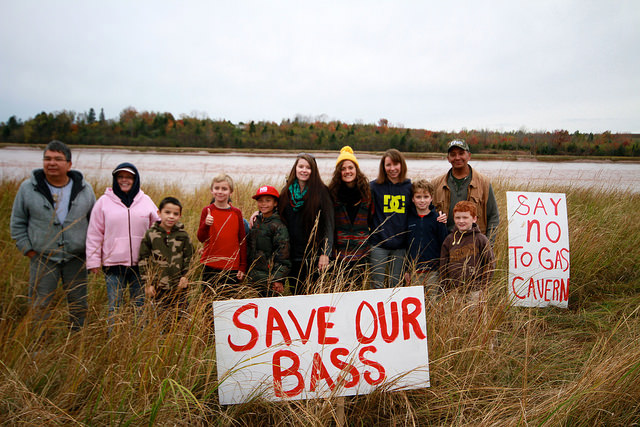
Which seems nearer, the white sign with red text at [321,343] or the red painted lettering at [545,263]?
the white sign with red text at [321,343]

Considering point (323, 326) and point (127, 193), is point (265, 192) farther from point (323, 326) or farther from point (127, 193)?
point (323, 326)

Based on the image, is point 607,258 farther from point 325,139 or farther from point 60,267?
point 325,139

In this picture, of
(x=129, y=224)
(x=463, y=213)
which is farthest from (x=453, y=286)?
(x=129, y=224)

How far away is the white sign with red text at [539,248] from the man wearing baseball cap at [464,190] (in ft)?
0.89

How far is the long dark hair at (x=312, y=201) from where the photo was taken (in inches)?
117

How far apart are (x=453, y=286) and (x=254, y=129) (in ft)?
89.4

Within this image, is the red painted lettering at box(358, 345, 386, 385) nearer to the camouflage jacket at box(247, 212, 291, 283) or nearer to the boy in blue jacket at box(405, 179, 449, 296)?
the camouflage jacket at box(247, 212, 291, 283)

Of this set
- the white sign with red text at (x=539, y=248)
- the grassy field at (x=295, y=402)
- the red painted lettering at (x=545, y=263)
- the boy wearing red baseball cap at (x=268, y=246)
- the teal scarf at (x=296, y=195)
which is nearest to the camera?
the grassy field at (x=295, y=402)

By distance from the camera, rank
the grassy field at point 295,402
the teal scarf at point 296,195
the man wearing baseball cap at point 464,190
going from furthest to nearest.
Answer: the man wearing baseball cap at point 464,190, the teal scarf at point 296,195, the grassy field at point 295,402

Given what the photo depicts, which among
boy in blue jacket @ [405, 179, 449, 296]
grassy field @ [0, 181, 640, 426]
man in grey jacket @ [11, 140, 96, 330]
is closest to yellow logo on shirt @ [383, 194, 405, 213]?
boy in blue jacket @ [405, 179, 449, 296]

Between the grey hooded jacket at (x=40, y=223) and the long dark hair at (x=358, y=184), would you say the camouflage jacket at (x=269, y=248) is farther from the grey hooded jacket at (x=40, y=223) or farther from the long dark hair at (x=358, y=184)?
the grey hooded jacket at (x=40, y=223)

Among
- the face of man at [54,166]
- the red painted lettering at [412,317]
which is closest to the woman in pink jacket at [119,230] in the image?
the face of man at [54,166]

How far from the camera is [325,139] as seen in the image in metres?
23.1

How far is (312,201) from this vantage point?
298 centimetres
